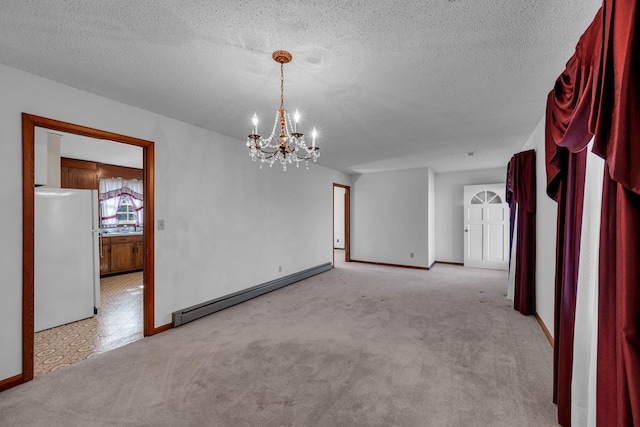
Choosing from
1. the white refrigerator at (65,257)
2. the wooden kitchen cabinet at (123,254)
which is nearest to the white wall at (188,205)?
the white refrigerator at (65,257)

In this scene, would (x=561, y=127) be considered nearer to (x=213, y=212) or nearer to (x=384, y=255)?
(x=213, y=212)

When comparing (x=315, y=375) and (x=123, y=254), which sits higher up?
(x=123, y=254)

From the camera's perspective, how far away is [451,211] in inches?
281

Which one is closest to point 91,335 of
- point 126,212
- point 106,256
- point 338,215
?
point 106,256

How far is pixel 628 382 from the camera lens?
3.23 ft

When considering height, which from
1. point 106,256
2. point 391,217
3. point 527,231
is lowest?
point 106,256

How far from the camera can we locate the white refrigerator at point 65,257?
10.6 ft

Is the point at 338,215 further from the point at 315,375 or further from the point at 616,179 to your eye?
the point at 616,179

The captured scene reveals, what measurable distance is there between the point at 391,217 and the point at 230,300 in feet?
14.9

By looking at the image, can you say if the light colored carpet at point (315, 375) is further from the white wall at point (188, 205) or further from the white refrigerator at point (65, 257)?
the white refrigerator at point (65, 257)

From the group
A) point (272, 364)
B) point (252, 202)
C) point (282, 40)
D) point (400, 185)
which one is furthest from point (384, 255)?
point (282, 40)

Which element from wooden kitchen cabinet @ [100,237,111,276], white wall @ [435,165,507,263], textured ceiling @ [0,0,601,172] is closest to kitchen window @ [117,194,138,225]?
wooden kitchen cabinet @ [100,237,111,276]

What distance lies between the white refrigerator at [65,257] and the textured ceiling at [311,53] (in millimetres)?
1653

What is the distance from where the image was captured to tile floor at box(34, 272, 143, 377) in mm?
2602
